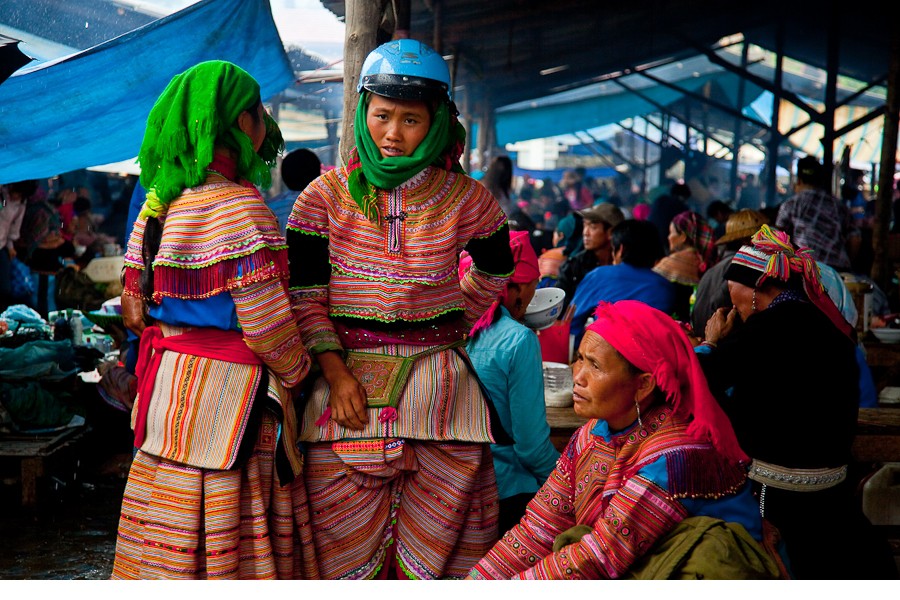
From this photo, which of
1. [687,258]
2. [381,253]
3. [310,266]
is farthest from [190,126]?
[687,258]

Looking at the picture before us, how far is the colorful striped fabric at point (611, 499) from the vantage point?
206cm

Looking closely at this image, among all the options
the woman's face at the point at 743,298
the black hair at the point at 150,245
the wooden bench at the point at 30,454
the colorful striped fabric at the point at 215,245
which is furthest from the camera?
the wooden bench at the point at 30,454

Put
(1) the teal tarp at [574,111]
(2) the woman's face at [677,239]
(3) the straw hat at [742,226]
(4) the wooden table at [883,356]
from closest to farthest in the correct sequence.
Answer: (3) the straw hat at [742,226] → (4) the wooden table at [883,356] → (2) the woman's face at [677,239] → (1) the teal tarp at [574,111]

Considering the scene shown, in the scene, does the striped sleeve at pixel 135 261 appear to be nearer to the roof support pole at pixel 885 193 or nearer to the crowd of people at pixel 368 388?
the crowd of people at pixel 368 388

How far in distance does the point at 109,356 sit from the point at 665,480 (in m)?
5.61

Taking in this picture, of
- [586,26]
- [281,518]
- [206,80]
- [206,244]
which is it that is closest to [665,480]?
[281,518]

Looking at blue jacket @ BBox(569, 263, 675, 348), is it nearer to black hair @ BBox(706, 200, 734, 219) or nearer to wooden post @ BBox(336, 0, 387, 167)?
wooden post @ BBox(336, 0, 387, 167)

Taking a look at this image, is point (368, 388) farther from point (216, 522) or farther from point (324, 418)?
point (216, 522)

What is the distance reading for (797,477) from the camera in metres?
2.93

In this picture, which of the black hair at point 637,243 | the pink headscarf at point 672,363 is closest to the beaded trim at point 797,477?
the pink headscarf at point 672,363

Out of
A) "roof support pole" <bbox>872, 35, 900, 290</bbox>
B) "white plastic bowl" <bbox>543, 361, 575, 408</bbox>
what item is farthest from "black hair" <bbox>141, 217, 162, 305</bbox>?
"roof support pole" <bbox>872, 35, 900, 290</bbox>

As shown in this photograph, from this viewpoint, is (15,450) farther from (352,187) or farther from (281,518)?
(352,187)

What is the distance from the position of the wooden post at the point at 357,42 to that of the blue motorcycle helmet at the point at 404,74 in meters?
1.25

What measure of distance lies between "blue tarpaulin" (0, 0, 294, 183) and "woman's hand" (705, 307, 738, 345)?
3102mm
